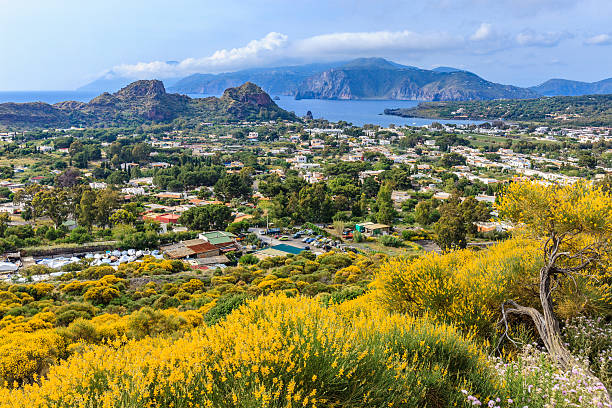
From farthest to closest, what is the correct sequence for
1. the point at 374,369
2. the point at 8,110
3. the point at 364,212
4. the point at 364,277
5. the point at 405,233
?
the point at 8,110 → the point at 364,212 → the point at 405,233 → the point at 364,277 → the point at 374,369

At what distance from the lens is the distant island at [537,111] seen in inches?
3947

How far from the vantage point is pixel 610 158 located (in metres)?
54.2

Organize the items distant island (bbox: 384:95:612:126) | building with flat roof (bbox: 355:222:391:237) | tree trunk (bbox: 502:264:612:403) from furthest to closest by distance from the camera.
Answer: distant island (bbox: 384:95:612:126) < building with flat roof (bbox: 355:222:391:237) < tree trunk (bbox: 502:264:612:403)

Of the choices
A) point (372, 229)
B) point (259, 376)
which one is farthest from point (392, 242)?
point (259, 376)

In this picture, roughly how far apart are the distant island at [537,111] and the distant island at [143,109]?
57214 millimetres

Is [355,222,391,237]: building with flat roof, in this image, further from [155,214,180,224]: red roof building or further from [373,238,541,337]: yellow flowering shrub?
[373,238,541,337]: yellow flowering shrub

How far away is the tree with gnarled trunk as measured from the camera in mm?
5137

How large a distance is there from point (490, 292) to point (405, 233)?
2019 centimetres

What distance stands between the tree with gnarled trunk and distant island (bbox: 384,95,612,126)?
10669 cm

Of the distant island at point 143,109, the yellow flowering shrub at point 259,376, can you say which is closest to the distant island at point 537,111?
the distant island at point 143,109

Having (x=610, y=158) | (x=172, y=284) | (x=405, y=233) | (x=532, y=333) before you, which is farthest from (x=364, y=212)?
(x=610, y=158)

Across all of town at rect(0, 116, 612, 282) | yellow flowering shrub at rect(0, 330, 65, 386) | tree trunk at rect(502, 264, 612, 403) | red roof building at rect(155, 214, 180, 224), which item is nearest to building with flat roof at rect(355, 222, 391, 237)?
town at rect(0, 116, 612, 282)

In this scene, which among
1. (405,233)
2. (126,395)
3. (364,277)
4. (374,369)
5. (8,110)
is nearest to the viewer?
(126,395)

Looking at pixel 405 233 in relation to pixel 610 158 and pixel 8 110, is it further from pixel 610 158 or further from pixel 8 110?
pixel 8 110
